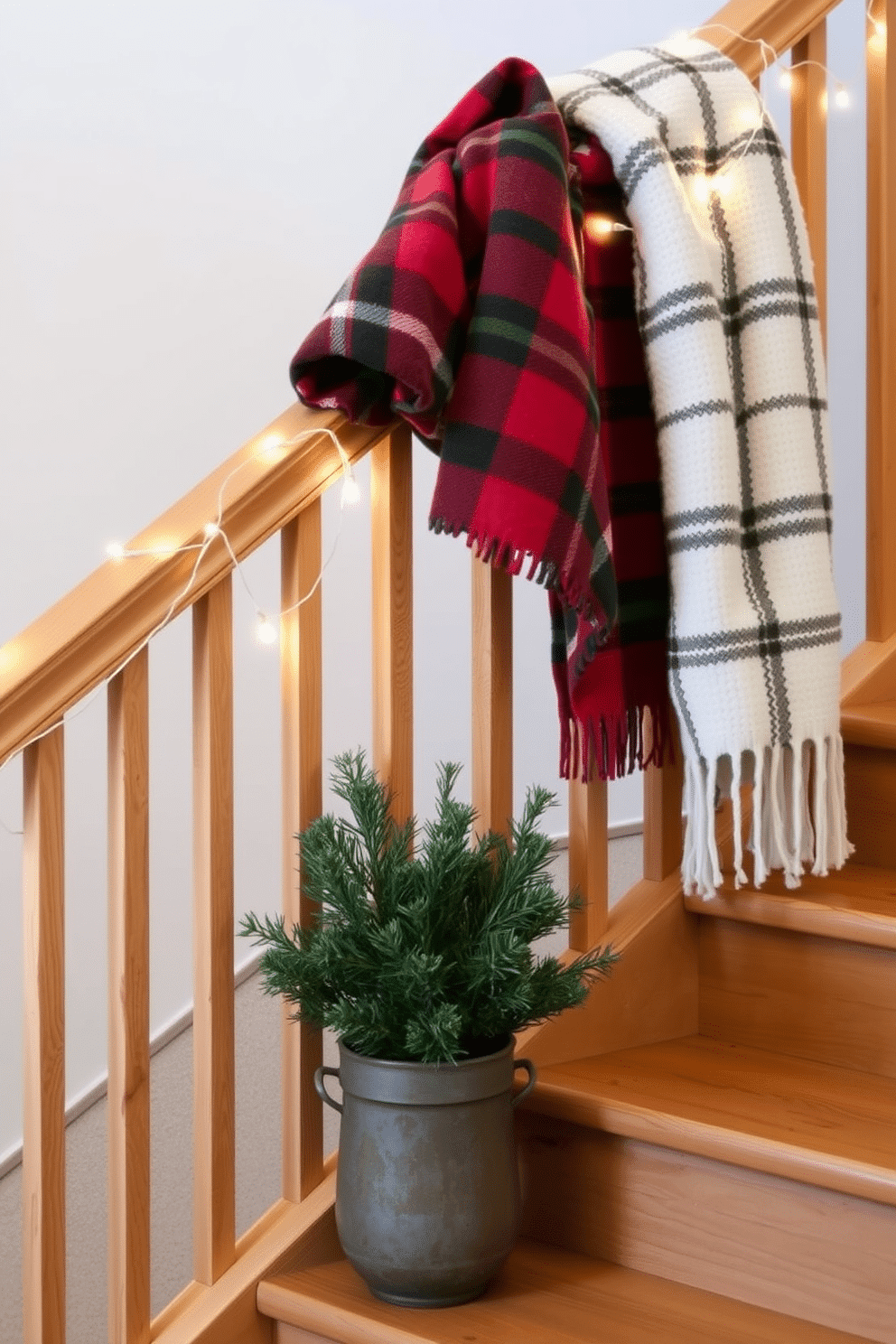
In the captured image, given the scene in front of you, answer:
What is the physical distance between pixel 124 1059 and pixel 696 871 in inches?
23.7

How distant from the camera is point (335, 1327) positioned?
131cm

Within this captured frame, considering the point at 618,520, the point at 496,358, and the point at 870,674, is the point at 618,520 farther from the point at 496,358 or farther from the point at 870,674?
the point at 870,674

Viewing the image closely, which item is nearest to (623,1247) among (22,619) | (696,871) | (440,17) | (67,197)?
(696,871)

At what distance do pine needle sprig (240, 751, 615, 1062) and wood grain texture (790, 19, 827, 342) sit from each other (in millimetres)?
837

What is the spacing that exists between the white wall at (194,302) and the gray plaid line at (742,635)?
48.0 inches

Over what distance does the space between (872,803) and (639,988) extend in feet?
1.19

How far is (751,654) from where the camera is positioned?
143cm

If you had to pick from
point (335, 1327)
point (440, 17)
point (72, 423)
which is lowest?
point (335, 1327)

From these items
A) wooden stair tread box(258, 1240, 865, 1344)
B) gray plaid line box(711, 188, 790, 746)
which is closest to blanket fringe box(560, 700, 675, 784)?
gray plaid line box(711, 188, 790, 746)

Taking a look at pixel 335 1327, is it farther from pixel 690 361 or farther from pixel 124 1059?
pixel 690 361

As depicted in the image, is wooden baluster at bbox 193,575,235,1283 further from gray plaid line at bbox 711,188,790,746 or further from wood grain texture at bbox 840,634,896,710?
wood grain texture at bbox 840,634,896,710

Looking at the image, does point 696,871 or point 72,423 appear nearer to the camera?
point 696,871

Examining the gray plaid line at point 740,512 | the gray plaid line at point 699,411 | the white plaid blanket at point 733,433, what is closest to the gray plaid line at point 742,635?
the white plaid blanket at point 733,433

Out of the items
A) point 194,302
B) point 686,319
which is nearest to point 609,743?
point 686,319
